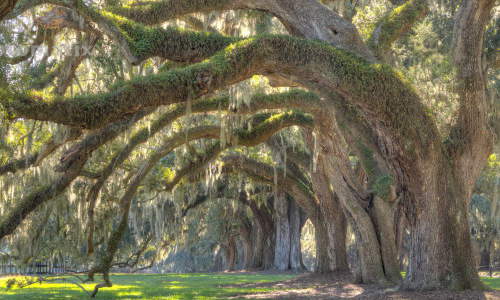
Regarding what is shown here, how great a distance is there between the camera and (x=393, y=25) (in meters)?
10.8

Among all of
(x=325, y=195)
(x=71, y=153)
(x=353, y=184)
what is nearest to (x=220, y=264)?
(x=325, y=195)

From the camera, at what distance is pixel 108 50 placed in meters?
10.1

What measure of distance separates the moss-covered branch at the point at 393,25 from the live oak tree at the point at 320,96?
24 mm

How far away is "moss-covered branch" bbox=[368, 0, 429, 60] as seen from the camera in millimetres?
10562

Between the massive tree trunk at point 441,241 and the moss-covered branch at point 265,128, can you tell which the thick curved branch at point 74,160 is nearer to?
the moss-covered branch at point 265,128

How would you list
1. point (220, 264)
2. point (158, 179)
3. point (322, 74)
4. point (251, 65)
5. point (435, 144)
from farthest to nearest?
Answer: point (220, 264), point (158, 179), point (435, 144), point (322, 74), point (251, 65)

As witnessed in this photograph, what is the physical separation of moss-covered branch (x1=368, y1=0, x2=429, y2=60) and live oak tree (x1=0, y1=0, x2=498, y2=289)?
0.08ft

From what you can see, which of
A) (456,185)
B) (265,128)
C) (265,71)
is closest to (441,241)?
(456,185)

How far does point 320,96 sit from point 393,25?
2634 millimetres

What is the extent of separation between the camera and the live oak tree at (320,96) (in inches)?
262

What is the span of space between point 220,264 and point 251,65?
1478 inches

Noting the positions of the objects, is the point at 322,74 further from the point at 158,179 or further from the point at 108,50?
the point at 158,179

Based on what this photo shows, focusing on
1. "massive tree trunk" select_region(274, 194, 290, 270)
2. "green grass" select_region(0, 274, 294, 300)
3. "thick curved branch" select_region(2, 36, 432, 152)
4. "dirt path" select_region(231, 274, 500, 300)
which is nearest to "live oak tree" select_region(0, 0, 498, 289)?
"thick curved branch" select_region(2, 36, 432, 152)

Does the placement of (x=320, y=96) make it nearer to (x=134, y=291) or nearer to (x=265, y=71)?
(x=265, y=71)
